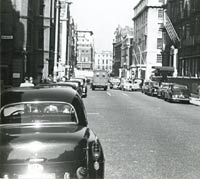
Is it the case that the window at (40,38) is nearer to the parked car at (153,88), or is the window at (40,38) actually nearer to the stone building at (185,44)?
the parked car at (153,88)

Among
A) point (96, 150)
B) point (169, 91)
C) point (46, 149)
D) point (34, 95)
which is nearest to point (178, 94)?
point (169, 91)

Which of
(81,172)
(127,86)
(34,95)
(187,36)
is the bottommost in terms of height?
(127,86)

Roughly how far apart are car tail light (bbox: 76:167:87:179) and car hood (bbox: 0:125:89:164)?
0.15 meters

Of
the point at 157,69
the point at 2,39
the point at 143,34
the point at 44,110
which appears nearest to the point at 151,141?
the point at 44,110

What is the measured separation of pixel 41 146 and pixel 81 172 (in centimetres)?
68

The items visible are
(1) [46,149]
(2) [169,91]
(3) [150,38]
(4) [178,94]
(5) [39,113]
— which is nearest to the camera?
(1) [46,149]

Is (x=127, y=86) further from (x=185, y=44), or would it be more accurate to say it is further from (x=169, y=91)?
(x=169, y=91)

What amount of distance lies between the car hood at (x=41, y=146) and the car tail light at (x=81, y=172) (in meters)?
0.15

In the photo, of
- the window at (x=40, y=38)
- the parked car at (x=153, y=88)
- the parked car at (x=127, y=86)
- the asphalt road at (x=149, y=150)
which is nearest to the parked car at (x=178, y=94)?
the parked car at (x=153, y=88)

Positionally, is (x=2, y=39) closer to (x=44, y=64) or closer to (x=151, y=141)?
(x=44, y=64)

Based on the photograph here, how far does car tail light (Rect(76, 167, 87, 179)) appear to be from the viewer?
601cm

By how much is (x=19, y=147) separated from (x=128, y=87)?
191 ft

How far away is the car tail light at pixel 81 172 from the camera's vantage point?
19.7 ft

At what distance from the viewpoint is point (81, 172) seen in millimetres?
6031
